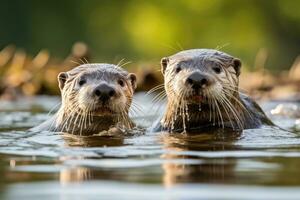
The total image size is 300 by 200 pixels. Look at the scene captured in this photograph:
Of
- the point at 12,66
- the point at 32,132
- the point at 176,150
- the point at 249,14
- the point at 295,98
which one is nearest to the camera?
the point at 176,150

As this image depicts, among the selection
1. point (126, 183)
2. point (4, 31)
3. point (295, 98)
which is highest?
point (4, 31)

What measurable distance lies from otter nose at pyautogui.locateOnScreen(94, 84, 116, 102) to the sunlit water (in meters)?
0.27

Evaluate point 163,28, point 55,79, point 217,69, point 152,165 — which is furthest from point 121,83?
point 163,28

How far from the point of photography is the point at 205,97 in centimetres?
733

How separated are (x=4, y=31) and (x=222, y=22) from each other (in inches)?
278

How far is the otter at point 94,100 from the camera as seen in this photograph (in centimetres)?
751

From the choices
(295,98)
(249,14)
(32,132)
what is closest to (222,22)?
(249,14)

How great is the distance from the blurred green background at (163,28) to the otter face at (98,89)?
22.2 metres

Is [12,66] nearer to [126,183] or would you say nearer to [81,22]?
[126,183]

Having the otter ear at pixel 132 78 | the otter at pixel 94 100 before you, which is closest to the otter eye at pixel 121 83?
the otter at pixel 94 100

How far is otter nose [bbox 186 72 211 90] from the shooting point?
7211mm

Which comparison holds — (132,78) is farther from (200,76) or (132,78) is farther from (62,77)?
(200,76)

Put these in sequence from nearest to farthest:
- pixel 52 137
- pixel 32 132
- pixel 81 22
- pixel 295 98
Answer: pixel 52 137 < pixel 32 132 < pixel 295 98 < pixel 81 22

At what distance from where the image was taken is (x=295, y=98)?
12.4m
